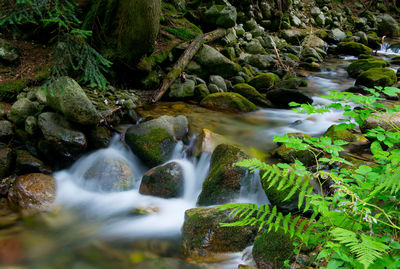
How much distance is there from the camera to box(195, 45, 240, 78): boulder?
27.4 feet

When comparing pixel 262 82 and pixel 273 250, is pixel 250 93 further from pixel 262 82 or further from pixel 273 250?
pixel 273 250

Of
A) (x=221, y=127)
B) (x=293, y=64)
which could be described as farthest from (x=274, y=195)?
(x=293, y=64)

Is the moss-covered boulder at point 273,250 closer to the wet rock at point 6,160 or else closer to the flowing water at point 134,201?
the flowing water at point 134,201

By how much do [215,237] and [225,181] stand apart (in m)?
0.96

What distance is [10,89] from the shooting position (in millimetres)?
5207

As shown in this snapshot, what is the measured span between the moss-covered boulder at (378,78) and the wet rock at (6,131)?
30.4 ft

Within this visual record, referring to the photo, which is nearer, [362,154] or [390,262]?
[390,262]

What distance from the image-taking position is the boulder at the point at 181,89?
285 inches

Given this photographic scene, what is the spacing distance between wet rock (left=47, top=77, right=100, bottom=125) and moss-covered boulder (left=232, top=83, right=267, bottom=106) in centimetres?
444

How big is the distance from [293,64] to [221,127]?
260 inches

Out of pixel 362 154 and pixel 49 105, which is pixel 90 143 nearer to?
pixel 49 105

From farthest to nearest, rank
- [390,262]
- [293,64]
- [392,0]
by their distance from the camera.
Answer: [392,0]
[293,64]
[390,262]

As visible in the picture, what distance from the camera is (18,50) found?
586 centimetres

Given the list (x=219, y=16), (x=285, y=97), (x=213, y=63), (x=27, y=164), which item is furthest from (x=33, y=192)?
(x=219, y=16)
